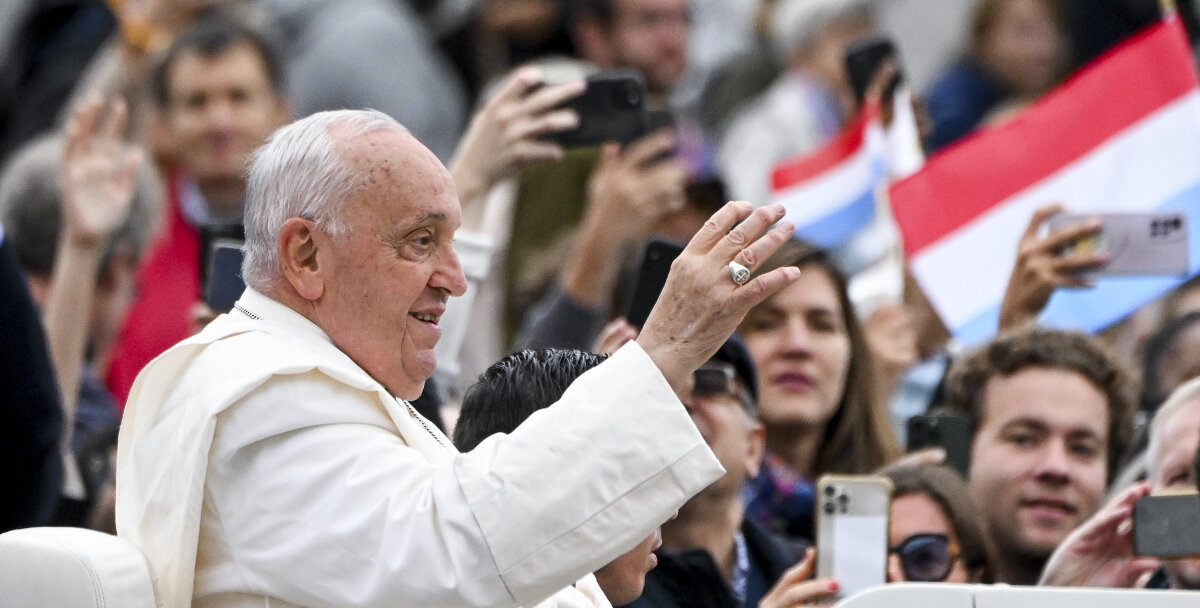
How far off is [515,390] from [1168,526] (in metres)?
1.22

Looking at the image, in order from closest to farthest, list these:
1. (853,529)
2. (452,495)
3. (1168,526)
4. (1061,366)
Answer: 1. (452,495)
2. (1168,526)
3. (853,529)
4. (1061,366)

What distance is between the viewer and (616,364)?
2.49 m

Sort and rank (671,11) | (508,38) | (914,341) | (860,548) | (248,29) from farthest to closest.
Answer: (508,38) → (671,11) → (248,29) → (914,341) → (860,548)

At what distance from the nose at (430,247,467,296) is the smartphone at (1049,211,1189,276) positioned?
2454 millimetres

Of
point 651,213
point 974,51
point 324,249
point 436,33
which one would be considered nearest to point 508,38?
point 436,33

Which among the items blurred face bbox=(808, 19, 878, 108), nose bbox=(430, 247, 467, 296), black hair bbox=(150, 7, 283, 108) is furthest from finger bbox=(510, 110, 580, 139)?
blurred face bbox=(808, 19, 878, 108)

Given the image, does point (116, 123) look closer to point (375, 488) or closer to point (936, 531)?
point (936, 531)

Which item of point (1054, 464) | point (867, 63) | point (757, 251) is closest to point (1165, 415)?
point (1054, 464)

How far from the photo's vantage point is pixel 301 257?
2.69 meters

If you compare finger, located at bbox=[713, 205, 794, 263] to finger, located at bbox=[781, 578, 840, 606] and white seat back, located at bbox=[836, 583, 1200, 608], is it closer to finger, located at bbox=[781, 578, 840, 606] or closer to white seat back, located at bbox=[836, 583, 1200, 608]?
white seat back, located at bbox=[836, 583, 1200, 608]

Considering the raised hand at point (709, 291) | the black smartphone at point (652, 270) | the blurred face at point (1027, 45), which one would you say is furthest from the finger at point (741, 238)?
the blurred face at point (1027, 45)

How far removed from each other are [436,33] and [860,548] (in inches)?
236

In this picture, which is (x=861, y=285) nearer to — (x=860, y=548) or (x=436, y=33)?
(x=860, y=548)

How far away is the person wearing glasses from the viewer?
396 centimetres
